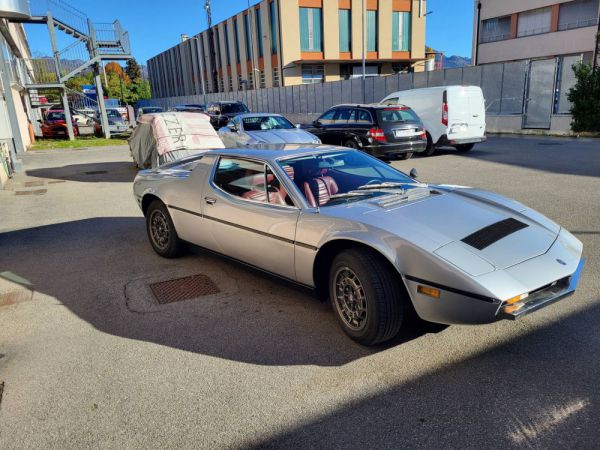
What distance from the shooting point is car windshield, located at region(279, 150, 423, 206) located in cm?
394

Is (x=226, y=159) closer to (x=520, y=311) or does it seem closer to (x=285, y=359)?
(x=285, y=359)

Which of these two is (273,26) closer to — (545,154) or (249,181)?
(545,154)

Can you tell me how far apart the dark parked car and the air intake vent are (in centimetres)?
2006

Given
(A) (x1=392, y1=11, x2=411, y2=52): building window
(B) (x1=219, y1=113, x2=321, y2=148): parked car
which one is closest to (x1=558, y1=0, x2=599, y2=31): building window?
(A) (x1=392, y1=11, x2=411, y2=52): building window

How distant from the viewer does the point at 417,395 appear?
2.84 meters

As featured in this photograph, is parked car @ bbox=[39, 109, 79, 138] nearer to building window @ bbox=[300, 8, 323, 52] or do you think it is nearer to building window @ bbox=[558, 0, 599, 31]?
building window @ bbox=[300, 8, 323, 52]

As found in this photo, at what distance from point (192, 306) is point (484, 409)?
263cm

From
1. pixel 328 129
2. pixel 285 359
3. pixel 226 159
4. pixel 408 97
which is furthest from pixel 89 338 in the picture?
pixel 408 97

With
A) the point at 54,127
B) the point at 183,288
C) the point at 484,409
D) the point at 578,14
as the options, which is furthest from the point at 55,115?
the point at 578,14

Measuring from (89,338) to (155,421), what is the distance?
4.43ft

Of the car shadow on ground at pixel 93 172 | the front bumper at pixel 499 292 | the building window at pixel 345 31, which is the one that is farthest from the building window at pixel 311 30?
the front bumper at pixel 499 292

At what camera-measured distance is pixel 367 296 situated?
316cm

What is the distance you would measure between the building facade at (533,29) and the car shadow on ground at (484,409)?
38.0m

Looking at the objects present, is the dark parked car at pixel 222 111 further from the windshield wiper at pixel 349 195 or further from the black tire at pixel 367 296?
the black tire at pixel 367 296
